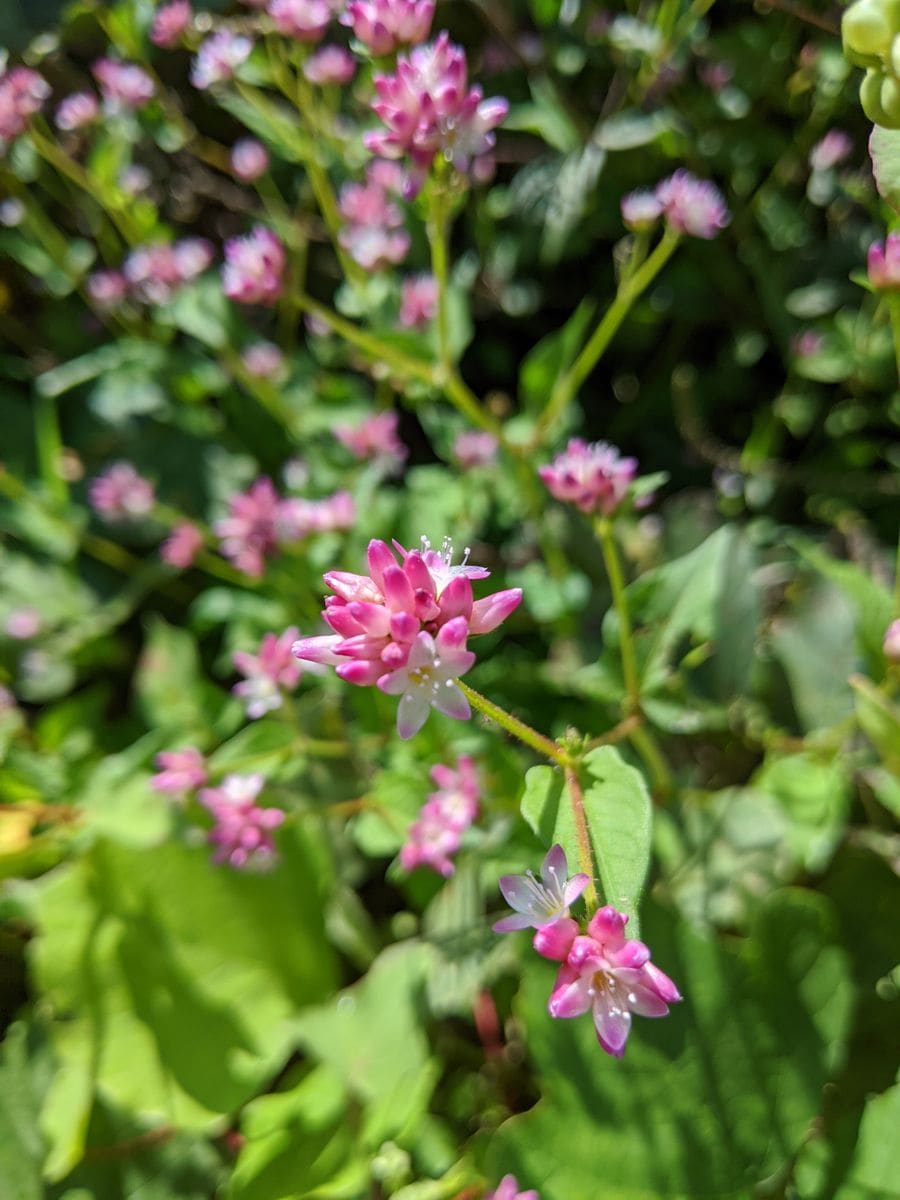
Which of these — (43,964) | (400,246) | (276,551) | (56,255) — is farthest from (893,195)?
(56,255)

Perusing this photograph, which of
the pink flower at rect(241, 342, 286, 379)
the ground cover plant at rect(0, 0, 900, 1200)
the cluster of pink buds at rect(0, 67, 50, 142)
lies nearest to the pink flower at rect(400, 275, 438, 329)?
the ground cover plant at rect(0, 0, 900, 1200)

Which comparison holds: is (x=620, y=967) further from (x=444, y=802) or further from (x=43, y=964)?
(x=43, y=964)

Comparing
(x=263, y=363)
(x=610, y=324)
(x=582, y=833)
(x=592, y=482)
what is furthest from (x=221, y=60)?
(x=582, y=833)

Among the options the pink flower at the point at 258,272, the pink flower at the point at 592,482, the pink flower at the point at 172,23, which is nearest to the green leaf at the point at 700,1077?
the pink flower at the point at 592,482

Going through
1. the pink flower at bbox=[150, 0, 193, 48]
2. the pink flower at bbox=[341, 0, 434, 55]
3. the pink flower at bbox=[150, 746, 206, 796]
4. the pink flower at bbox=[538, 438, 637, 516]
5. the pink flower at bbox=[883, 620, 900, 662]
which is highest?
the pink flower at bbox=[341, 0, 434, 55]

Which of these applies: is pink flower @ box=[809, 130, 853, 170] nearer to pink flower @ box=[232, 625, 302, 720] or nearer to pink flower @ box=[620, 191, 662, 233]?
pink flower @ box=[620, 191, 662, 233]

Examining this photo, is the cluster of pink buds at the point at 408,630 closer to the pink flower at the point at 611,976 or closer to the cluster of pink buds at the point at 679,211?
the pink flower at the point at 611,976

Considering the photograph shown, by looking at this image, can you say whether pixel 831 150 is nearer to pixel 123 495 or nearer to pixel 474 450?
pixel 474 450
